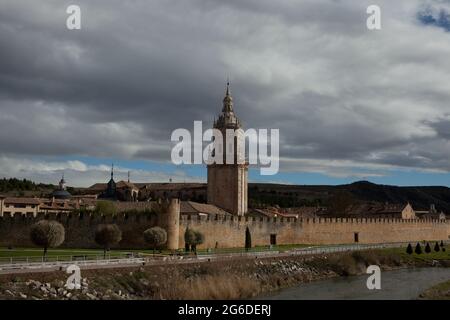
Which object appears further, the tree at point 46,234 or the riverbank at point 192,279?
the tree at point 46,234

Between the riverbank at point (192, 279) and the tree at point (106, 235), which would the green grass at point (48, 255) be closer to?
the tree at point (106, 235)

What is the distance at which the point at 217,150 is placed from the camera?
103 metres

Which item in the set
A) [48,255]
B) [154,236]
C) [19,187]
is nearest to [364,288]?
[154,236]

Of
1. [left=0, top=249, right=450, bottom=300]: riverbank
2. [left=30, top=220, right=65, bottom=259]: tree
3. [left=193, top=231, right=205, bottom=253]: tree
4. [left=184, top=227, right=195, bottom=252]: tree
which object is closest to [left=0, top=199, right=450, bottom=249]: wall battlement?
[left=193, top=231, right=205, bottom=253]: tree

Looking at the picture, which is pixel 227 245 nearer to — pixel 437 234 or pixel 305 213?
pixel 437 234

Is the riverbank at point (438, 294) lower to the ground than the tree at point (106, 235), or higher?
lower

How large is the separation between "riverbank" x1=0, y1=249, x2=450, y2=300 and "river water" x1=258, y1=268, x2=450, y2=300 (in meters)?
1.79

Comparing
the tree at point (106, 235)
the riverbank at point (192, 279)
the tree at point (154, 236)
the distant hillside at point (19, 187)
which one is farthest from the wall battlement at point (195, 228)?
the distant hillside at point (19, 187)

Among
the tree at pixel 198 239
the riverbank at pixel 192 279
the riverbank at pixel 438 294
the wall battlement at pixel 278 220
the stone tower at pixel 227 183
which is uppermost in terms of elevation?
the stone tower at pixel 227 183

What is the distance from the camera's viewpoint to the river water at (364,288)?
4069cm

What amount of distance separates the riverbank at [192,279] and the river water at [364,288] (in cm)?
179

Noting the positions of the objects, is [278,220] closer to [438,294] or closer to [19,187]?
[438,294]
